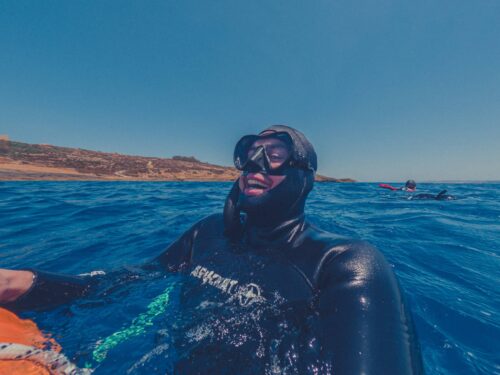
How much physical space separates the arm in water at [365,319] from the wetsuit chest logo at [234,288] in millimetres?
560

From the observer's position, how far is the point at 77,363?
157 cm

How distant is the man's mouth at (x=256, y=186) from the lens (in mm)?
2215

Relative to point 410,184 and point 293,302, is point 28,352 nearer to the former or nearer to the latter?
point 293,302

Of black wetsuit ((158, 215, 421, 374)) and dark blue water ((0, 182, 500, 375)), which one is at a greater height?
black wetsuit ((158, 215, 421, 374))

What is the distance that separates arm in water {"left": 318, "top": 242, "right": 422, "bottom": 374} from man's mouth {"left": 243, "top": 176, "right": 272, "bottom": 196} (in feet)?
3.06

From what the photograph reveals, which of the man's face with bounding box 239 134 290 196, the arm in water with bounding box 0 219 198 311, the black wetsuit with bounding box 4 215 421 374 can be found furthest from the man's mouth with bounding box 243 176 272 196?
the arm in water with bounding box 0 219 198 311

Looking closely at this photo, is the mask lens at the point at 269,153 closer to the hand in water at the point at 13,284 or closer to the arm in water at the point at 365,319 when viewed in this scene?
the arm in water at the point at 365,319

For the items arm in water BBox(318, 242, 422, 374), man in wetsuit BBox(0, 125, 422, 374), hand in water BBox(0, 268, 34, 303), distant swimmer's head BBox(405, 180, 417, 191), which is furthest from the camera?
distant swimmer's head BBox(405, 180, 417, 191)

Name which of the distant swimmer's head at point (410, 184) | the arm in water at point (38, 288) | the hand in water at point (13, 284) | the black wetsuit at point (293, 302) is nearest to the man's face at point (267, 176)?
the black wetsuit at point (293, 302)

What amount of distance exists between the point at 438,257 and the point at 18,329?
6.18 metres

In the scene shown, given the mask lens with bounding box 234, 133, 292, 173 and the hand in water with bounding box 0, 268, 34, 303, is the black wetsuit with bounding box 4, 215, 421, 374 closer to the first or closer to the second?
the hand in water with bounding box 0, 268, 34, 303

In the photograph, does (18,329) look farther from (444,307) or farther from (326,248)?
(444,307)

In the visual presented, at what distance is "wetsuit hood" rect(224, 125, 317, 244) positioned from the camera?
214cm

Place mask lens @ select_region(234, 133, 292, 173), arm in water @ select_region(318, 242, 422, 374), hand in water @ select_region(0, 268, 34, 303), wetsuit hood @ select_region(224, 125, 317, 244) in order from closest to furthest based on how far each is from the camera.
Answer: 1. arm in water @ select_region(318, 242, 422, 374)
2. hand in water @ select_region(0, 268, 34, 303)
3. wetsuit hood @ select_region(224, 125, 317, 244)
4. mask lens @ select_region(234, 133, 292, 173)
